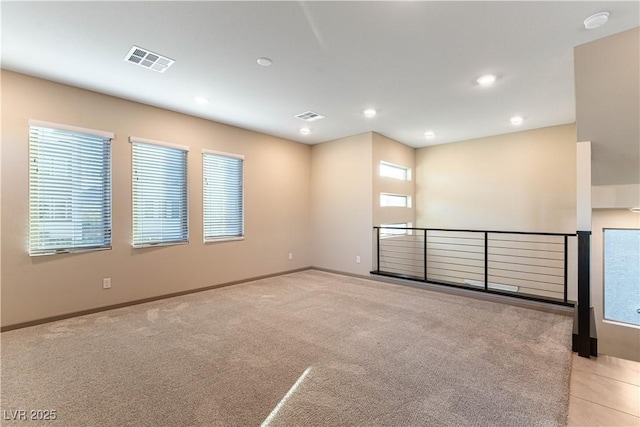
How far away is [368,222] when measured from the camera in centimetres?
532

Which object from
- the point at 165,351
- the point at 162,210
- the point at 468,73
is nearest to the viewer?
the point at 165,351

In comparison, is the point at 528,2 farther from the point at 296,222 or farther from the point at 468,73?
the point at 296,222

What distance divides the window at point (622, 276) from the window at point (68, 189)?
7679 mm

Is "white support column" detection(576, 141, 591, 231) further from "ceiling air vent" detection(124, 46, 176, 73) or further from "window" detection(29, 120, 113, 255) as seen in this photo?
"window" detection(29, 120, 113, 255)

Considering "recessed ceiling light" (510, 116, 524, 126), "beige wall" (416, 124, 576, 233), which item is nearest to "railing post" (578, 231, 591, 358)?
"recessed ceiling light" (510, 116, 524, 126)

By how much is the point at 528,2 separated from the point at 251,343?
3.49 m

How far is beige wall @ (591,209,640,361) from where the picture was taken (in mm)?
4719

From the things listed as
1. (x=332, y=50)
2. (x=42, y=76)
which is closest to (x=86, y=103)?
(x=42, y=76)

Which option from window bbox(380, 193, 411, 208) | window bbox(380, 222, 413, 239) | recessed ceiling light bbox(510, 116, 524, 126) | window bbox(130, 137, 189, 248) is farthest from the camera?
window bbox(380, 193, 411, 208)

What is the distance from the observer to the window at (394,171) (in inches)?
227

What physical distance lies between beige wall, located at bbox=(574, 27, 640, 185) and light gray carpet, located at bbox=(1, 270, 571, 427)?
6.36ft

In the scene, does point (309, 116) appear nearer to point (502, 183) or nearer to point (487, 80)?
point (487, 80)

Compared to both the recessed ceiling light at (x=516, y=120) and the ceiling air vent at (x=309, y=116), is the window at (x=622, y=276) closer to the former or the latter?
the recessed ceiling light at (x=516, y=120)

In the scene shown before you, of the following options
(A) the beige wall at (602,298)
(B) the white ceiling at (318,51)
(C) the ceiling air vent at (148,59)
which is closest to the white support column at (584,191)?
(B) the white ceiling at (318,51)
